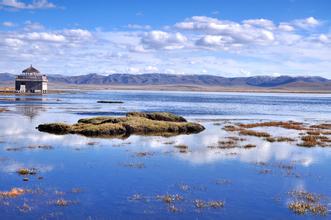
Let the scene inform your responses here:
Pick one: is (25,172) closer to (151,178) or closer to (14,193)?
(14,193)

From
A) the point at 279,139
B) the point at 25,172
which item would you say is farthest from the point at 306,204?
the point at 279,139

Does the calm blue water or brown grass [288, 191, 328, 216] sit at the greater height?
brown grass [288, 191, 328, 216]

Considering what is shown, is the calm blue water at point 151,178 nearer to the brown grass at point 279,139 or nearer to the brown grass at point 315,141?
the brown grass at point 315,141

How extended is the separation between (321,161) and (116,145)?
18.1m

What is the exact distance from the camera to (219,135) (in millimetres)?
52438

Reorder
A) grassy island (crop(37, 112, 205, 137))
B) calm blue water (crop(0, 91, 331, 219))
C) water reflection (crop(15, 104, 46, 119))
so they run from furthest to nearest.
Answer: water reflection (crop(15, 104, 46, 119)) → grassy island (crop(37, 112, 205, 137)) → calm blue water (crop(0, 91, 331, 219))

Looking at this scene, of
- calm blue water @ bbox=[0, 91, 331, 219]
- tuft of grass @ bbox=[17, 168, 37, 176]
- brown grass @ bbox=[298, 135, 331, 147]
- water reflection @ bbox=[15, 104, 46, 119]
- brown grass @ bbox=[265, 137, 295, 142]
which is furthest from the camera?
water reflection @ bbox=[15, 104, 46, 119]

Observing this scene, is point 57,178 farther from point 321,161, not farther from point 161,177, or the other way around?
point 321,161

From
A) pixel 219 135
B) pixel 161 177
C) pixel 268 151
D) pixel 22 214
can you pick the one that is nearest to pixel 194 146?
pixel 268 151

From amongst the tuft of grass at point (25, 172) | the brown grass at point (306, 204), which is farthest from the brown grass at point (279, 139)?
the tuft of grass at point (25, 172)

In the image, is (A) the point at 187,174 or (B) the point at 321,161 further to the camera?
(B) the point at 321,161

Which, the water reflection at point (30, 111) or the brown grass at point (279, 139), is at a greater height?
the brown grass at point (279, 139)

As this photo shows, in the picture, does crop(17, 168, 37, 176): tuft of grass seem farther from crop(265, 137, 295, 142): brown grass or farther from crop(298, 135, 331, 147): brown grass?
crop(265, 137, 295, 142): brown grass

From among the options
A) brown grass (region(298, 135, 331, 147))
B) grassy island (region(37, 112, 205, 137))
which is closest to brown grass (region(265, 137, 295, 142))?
brown grass (region(298, 135, 331, 147))
